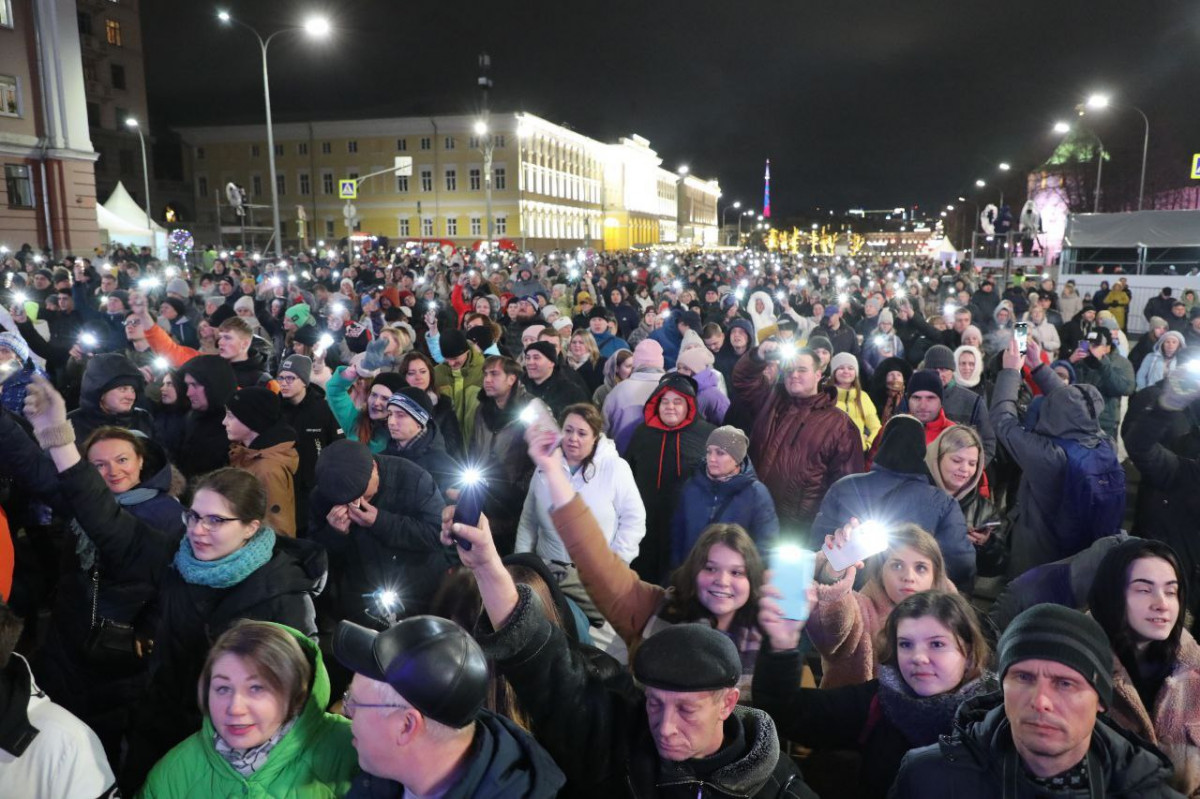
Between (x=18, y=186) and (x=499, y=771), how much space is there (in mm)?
36014

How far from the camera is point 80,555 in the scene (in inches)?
138

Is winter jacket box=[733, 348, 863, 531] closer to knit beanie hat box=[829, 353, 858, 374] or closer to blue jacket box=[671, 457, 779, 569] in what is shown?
knit beanie hat box=[829, 353, 858, 374]

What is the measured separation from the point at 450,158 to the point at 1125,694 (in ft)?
257

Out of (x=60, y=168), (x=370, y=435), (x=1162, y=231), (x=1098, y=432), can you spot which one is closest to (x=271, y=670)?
(x=370, y=435)

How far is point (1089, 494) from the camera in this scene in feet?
15.1

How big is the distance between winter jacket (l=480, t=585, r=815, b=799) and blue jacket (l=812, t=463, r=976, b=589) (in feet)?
6.85

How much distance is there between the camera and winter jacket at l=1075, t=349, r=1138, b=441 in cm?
869

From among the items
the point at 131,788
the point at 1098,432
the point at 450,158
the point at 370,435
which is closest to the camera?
the point at 131,788

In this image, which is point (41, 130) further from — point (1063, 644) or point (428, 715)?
point (1063, 644)

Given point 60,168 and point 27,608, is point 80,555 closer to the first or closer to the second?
point 27,608

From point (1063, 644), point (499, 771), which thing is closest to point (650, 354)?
point (1063, 644)

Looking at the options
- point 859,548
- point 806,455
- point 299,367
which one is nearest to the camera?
point 859,548

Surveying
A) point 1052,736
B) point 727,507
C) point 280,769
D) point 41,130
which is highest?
point 41,130

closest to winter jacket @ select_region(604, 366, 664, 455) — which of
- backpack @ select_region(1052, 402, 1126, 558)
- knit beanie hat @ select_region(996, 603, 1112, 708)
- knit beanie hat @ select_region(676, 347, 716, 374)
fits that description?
knit beanie hat @ select_region(676, 347, 716, 374)
